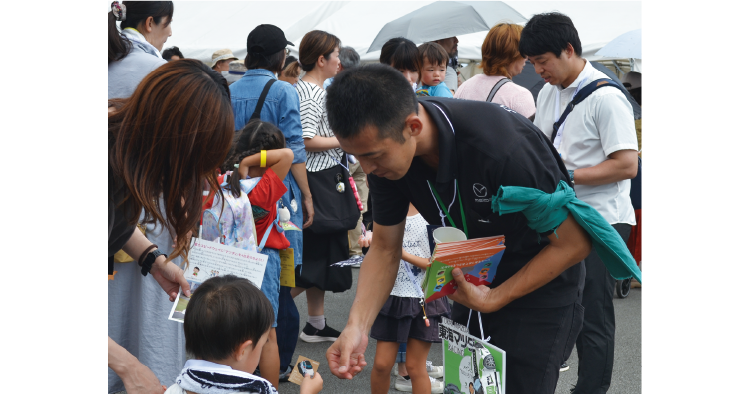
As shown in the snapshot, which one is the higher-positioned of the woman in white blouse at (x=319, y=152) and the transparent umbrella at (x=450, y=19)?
the transparent umbrella at (x=450, y=19)

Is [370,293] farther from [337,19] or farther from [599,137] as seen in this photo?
[337,19]

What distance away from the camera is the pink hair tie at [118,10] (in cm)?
288

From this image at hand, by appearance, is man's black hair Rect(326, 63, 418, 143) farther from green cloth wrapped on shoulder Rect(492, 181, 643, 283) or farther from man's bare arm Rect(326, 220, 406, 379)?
man's bare arm Rect(326, 220, 406, 379)

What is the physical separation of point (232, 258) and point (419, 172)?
1.00 meters

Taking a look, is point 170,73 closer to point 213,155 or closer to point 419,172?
point 213,155

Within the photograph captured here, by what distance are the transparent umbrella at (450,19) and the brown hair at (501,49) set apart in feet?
5.93

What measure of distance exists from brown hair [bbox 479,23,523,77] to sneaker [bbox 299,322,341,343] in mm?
2232

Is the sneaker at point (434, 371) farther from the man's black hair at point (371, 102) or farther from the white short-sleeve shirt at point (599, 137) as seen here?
the man's black hair at point (371, 102)

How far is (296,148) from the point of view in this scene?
3.73 meters

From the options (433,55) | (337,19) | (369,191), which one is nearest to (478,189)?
(369,191)

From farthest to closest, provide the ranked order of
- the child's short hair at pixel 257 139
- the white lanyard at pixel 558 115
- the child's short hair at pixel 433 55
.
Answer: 1. the child's short hair at pixel 433 55
2. the child's short hair at pixel 257 139
3. the white lanyard at pixel 558 115

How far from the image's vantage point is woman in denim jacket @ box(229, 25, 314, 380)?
12.0 feet

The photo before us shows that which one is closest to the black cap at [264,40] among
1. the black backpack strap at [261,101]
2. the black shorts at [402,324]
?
the black backpack strap at [261,101]

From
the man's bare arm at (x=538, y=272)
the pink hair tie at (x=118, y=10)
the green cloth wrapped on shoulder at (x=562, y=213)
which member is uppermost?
the pink hair tie at (x=118, y=10)
